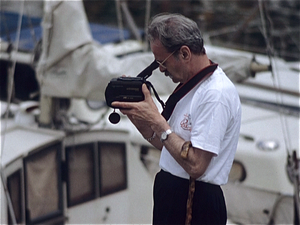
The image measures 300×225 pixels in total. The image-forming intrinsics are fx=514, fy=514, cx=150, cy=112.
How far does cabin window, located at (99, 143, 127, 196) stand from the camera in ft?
10.9

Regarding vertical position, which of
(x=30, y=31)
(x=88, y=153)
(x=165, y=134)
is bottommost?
(x=88, y=153)

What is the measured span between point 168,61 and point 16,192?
165cm

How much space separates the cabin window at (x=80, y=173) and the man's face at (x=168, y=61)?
1.67 meters

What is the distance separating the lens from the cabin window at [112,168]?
3.32 meters

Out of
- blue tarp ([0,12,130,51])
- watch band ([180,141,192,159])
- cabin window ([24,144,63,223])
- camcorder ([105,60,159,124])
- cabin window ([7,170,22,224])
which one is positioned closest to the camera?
watch band ([180,141,192,159])

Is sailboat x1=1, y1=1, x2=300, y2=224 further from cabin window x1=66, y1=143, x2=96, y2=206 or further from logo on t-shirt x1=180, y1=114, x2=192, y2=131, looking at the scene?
logo on t-shirt x1=180, y1=114, x2=192, y2=131

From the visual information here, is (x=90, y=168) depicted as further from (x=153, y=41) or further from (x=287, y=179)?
(x=153, y=41)

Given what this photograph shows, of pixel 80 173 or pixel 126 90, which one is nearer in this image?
pixel 126 90

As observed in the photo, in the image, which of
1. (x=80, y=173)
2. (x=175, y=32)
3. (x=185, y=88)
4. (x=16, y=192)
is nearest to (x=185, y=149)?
(x=185, y=88)

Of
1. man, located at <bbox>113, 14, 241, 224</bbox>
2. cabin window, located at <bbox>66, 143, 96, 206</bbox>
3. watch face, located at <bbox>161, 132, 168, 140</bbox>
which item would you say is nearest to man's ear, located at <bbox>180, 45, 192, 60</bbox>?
man, located at <bbox>113, 14, 241, 224</bbox>

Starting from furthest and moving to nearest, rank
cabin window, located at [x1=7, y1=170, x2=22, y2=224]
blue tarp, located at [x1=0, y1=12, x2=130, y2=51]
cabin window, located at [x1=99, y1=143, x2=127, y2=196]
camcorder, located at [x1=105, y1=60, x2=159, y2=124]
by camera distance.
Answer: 1. blue tarp, located at [x1=0, y1=12, x2=130, y2=51]
2. cabin window, located at [x1=99, y1=143, x2=127, y2=196]
3. cabin window, located at [x1=7, y1=170, x2=22, y2=224]
4. camcorder, located at [x1=105, y1=60, x2=159, y2=124]

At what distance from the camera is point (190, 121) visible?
5.23 feet

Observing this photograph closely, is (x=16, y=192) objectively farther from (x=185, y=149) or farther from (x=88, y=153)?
(x=185, y=149)

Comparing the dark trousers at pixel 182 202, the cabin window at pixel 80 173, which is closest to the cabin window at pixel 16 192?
the cabin window at pixel 80 173
